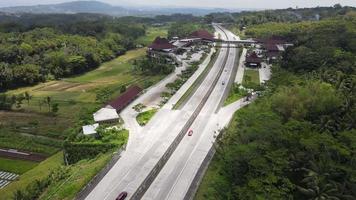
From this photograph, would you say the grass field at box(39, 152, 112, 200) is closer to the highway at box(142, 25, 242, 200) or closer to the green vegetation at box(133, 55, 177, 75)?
the highway at box(142, 25, 242, 200)

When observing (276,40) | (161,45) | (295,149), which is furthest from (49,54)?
(295,149)

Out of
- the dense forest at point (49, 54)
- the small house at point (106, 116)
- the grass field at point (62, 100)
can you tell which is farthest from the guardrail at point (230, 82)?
the dense forest at point (49, 54)

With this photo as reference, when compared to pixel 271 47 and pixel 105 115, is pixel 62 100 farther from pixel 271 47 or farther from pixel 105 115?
pixel 271 47

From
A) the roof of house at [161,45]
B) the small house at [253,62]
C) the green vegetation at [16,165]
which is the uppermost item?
the roof of house at [161,45]

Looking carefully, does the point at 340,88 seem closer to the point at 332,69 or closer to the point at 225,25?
the point at 332,69

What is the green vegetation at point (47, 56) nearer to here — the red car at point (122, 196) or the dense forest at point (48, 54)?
the dense forest at point (48, 54)

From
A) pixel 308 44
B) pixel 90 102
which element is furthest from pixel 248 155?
pixel 308 44
